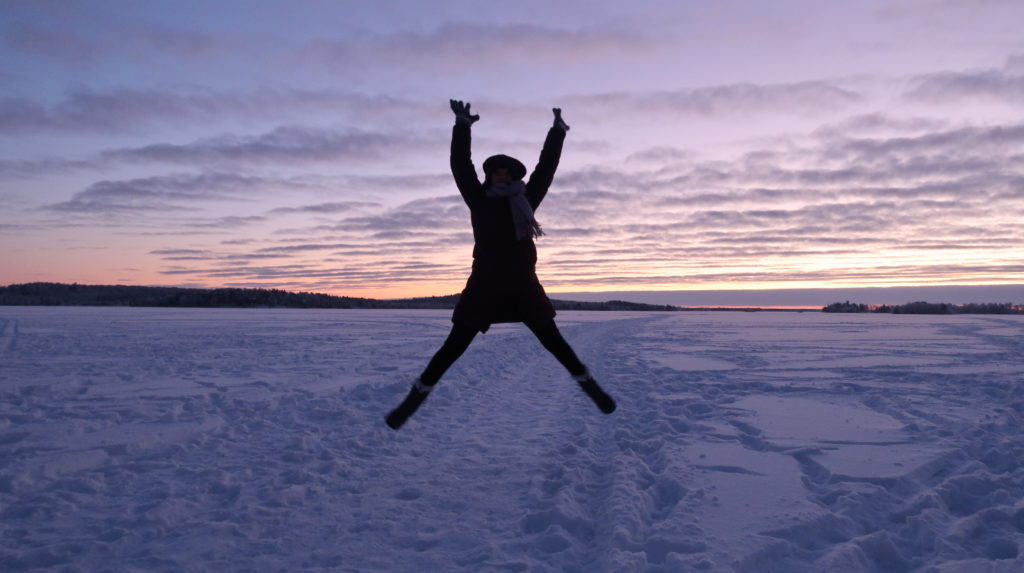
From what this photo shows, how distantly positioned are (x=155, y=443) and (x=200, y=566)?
8.12 ft

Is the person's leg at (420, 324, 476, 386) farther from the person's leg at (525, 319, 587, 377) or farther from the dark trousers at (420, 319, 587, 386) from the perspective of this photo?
the person's leg at (525, 319, 587, 377)

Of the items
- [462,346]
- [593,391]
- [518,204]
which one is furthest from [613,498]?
[518,204]

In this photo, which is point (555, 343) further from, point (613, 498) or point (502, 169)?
point (502, 169)

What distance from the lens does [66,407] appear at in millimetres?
5824

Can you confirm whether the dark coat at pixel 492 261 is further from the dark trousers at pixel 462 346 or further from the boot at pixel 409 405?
the boot at pixel 409 405

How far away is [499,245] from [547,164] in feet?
1.93

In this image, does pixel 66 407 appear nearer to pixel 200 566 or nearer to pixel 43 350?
pixel 200 566

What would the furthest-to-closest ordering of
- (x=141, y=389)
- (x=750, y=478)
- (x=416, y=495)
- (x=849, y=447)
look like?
(x=141, y=389) → (x=849, y=447) → (x=750, y=478) → (x=416, y=495)

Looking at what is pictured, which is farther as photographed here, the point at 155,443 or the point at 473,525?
the point at 155,443

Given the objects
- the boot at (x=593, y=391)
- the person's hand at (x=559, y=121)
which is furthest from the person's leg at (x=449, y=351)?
the person's hand at (x=559, y=121)

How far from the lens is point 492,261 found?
3516 mm

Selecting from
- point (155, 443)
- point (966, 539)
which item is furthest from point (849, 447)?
point (155, 443)

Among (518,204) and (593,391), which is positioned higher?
(518,204)

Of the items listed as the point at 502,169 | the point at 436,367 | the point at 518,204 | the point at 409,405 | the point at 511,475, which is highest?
the point at 502,169
